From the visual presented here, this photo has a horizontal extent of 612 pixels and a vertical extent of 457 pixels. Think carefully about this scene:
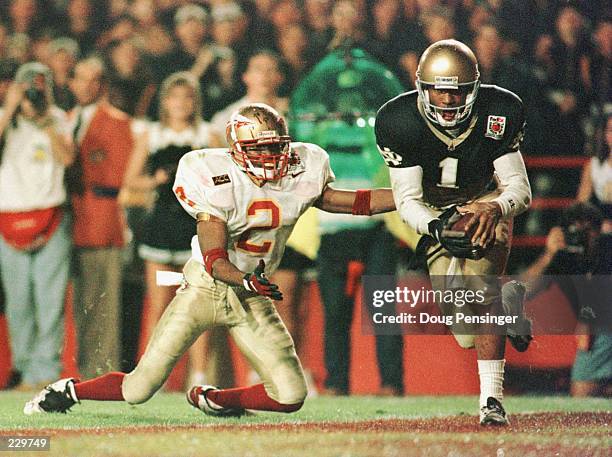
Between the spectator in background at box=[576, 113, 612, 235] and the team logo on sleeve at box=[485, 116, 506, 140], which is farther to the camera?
the spectator in background at box=[576, 113, 612, 235]

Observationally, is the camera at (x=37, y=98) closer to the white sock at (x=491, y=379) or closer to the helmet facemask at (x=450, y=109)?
the helmet facemask at (x=450, y=109)

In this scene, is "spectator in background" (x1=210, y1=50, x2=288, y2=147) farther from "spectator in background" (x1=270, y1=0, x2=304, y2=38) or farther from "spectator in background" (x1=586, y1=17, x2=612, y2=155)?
"spectator in background" (x1=586, y1=17, x2=612, y2=155)

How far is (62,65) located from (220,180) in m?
0.96

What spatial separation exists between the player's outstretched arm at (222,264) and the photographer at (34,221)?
85cm

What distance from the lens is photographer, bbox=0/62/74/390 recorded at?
3.88 metres

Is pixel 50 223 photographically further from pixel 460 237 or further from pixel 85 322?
pixel 460 237

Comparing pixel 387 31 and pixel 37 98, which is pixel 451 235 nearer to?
pixel 387 31

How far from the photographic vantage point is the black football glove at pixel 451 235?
A: 11.0 feet

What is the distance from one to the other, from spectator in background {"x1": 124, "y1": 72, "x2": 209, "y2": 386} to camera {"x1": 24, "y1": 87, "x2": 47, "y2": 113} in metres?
0.37

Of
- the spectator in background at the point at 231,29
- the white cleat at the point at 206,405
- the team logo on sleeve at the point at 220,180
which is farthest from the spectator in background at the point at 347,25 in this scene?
the white cleat at the point at 206,405

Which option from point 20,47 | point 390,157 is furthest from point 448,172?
point 20,47

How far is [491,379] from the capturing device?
3518 millimetres

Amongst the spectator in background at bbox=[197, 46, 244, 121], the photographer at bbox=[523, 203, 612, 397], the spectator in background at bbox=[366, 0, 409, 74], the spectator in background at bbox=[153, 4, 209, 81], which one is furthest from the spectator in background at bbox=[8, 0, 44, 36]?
the photographer at bbox=[523, 203, 612, 397]

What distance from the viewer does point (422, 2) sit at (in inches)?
153
